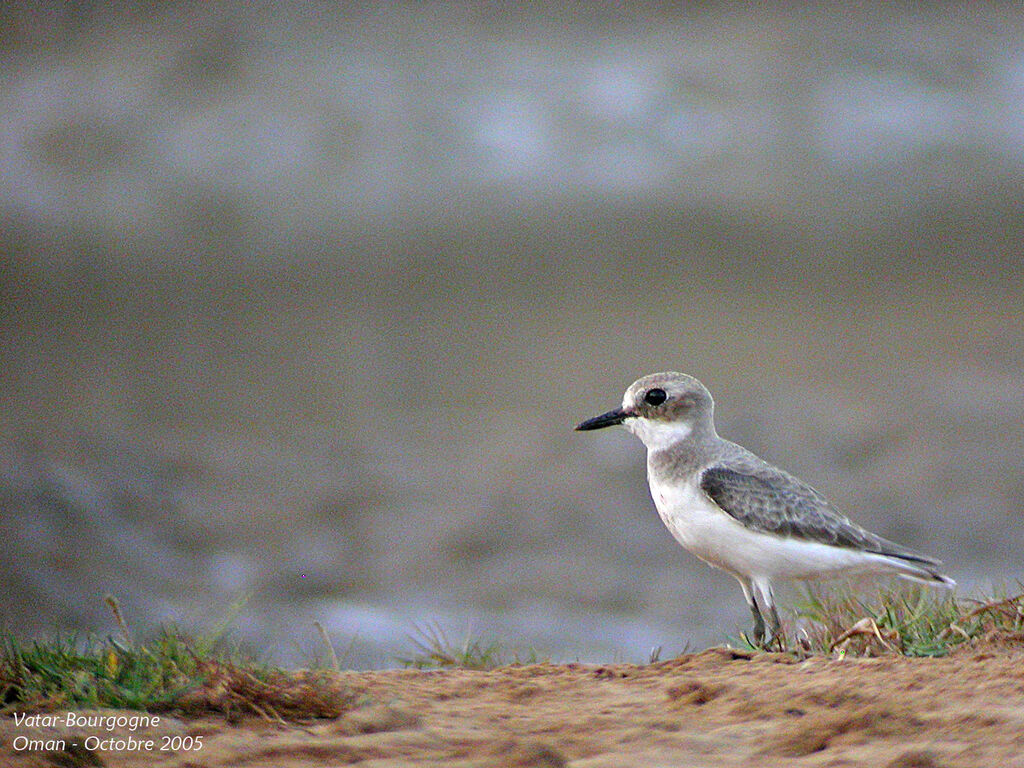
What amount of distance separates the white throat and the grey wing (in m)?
0.32

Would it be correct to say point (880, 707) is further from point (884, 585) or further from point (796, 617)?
point (884, 585)

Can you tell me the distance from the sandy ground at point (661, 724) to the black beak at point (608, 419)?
1716 mm

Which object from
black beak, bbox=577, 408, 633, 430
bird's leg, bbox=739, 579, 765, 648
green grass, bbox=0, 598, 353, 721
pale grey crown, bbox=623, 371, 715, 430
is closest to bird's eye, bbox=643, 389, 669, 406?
pale grey crown, bbox=623, 371, 715, 430

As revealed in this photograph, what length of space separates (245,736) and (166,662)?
0.57 metres

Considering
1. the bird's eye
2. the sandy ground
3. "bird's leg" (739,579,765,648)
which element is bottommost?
the sandy ground

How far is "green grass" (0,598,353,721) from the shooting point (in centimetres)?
371

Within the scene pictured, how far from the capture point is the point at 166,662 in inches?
155

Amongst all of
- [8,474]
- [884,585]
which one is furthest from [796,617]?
[8,474]

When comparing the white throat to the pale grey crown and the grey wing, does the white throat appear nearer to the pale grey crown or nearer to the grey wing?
the pale grey crown

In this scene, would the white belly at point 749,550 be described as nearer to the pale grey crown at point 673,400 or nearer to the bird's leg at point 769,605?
the bird's leg at point 769,605

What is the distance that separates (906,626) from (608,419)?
5.81ft

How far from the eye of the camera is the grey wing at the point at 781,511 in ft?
17.8

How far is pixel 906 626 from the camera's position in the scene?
191 inches

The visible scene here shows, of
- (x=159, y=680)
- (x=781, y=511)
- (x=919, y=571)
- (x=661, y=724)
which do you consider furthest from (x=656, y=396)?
(x=159, y=680)
